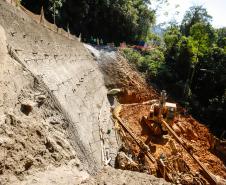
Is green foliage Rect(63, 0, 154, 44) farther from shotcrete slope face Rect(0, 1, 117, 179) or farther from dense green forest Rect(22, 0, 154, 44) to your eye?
shotcrete slope face Rect(0, 1, 117, 179)

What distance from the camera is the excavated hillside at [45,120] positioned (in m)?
8.60

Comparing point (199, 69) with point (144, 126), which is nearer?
point (144, 126)

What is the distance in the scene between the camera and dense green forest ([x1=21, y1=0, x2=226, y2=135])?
1313 inches

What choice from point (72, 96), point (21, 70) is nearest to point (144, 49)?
point (72, 96)

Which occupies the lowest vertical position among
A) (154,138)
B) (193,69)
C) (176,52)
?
(154,138)

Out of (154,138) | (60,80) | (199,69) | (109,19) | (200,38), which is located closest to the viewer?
(60,80)

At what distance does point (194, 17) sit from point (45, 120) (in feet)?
123

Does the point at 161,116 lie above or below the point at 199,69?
below

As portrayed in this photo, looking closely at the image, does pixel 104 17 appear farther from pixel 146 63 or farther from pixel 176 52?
pixel 176 52

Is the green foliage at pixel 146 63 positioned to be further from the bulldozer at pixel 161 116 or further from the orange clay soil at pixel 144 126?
the bulldozer at pixel 161 116

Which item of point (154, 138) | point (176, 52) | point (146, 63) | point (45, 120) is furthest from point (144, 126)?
point (176, 52)

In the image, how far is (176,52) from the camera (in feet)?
124

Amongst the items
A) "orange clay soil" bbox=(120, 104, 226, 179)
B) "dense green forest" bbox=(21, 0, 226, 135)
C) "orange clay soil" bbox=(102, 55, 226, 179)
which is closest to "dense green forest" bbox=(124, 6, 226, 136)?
"dense green forest" bbox=(21, 0, 226, 135)

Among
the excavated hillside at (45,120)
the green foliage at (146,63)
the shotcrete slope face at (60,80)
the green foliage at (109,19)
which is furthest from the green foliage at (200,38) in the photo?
the excavated hillside at (45,120)
